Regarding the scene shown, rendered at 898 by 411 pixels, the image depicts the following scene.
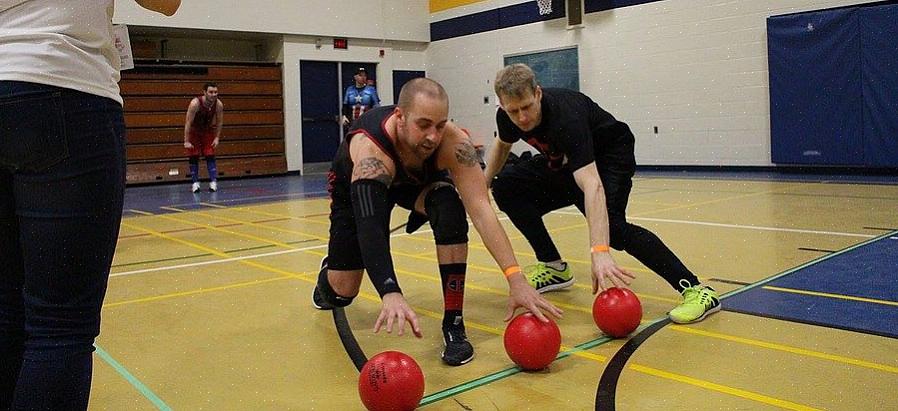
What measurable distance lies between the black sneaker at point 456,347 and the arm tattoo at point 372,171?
2.20 ft

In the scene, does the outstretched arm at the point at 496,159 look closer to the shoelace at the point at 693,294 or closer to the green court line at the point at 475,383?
the shoelace at the point at 693,294

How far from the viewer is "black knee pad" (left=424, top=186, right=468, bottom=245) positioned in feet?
9.57

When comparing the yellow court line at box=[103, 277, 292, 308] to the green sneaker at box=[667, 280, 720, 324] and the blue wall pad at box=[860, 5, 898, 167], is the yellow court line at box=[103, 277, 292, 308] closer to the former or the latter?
the green sneaker at box=[667, 280, 720, 324]

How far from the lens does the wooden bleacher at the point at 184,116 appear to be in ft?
45.6

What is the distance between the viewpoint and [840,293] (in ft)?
11.6

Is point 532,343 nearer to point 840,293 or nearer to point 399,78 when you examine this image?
point 840,293

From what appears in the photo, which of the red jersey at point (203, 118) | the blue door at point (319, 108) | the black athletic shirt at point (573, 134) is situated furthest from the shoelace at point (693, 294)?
the blue door at point (319, 108)

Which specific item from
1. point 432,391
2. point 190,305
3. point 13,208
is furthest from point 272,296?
point 13,208

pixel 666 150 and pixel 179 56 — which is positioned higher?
pixel 179 56

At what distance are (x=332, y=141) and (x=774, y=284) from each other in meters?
13.4

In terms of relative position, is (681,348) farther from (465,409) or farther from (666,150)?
(666,150)

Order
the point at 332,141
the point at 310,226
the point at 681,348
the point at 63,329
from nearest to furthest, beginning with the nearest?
the point at 63,329 → the point at 681,348 → the point at 310,226 → the point at 332,141

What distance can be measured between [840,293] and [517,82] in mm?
→ 1962

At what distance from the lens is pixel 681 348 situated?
2846mm
